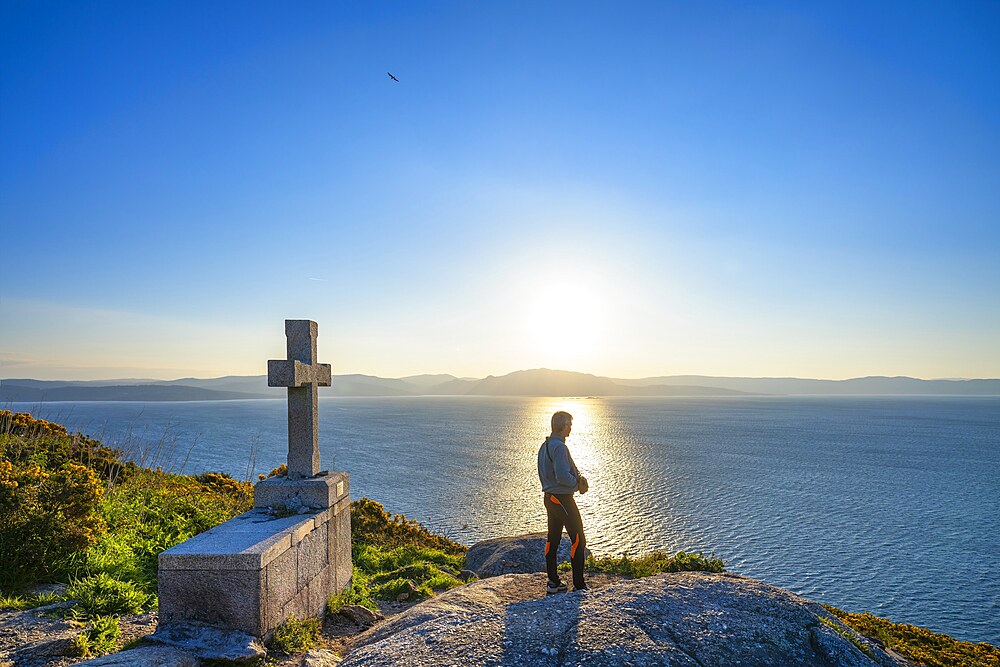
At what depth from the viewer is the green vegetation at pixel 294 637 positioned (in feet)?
18.5

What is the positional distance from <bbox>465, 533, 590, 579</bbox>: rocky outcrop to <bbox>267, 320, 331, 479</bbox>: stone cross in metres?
4.70

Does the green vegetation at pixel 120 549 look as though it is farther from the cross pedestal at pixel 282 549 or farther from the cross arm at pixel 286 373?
the cross arm at pixel 286 373

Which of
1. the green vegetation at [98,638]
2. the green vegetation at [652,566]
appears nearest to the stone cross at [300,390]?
the green vegetation at [98,638]

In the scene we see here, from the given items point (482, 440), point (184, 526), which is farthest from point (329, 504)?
point (482, 440)

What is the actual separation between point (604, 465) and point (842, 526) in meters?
22.9

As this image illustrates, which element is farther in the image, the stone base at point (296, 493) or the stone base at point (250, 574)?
the stone base at point (296, 493)

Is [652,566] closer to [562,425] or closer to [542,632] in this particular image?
[562,425]

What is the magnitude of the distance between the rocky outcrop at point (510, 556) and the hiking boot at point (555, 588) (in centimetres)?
377

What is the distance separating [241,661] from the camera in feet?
16.5

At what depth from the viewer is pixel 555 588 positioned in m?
6.75

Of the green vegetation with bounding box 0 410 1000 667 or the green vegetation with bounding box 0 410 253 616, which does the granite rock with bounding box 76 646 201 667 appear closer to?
the green vegetation with bounding box 0 410 1000 667

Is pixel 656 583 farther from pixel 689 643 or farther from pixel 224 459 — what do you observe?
pixel 224 459

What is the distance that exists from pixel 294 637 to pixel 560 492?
10.6 feet

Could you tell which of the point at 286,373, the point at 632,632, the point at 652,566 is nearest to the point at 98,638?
the point at 286,373
